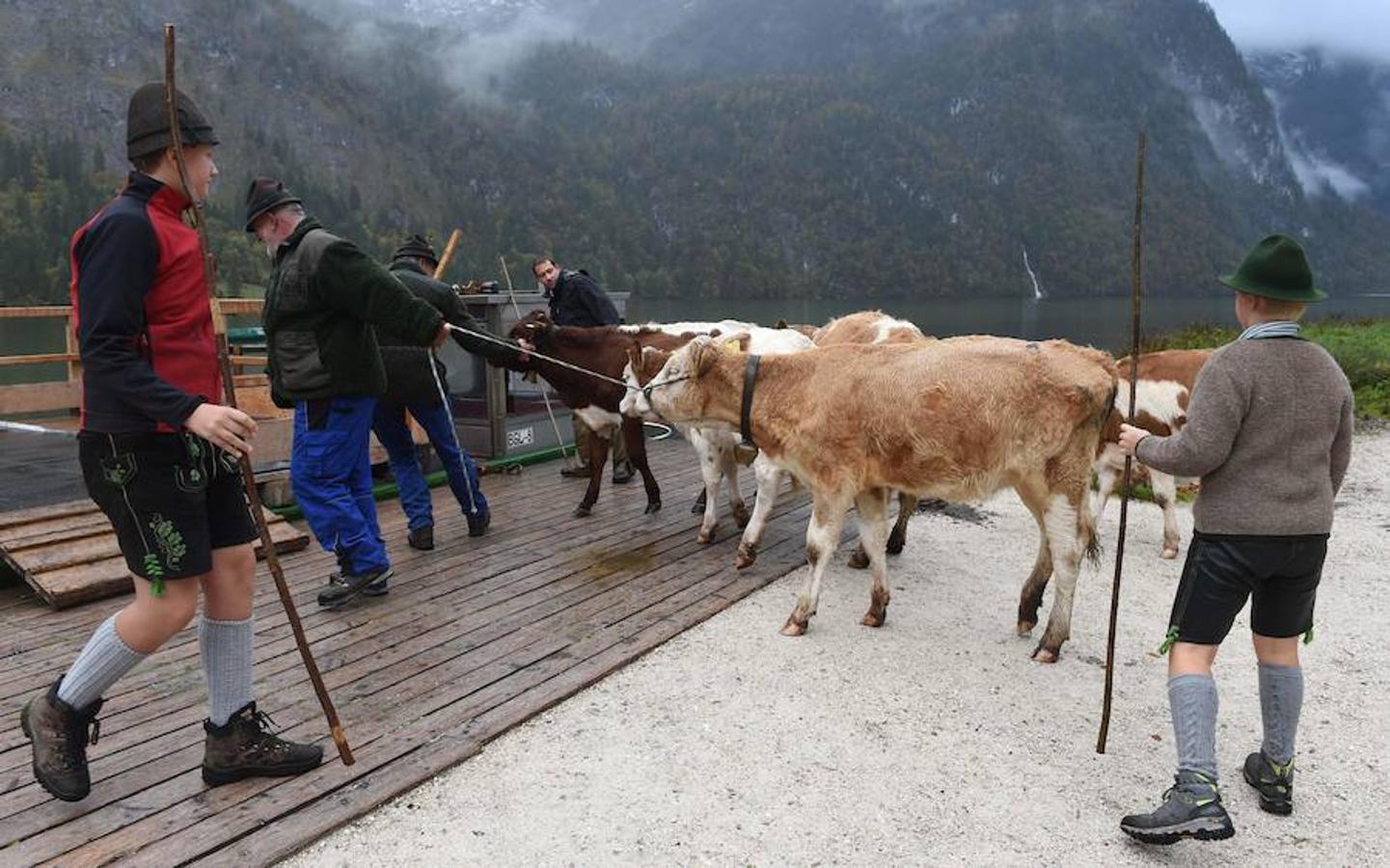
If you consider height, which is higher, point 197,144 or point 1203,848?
point 197,144

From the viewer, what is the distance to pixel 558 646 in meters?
5.16

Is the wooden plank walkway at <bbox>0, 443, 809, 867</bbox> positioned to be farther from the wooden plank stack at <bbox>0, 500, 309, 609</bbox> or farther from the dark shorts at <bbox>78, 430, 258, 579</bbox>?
the dark shorts at <bbox>78, 430, 258, 579</bbox>

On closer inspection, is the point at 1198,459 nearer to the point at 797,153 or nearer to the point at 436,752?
the point at 436,752

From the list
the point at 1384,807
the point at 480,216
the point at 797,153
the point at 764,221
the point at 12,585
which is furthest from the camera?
the point at 797,153

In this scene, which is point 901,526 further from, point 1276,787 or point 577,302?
point 577,302

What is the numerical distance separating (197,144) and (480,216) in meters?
137

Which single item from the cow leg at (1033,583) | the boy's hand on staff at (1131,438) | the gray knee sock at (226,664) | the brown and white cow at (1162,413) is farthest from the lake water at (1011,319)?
the boy's hand on staff at (1131,438)

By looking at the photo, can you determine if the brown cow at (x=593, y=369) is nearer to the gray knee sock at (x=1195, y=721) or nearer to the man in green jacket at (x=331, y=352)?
the man in green jacket at (x=331, y=352)

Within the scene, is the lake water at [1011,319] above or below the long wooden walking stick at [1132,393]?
below

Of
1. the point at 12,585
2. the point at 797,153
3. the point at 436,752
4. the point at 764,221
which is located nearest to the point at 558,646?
the point at 436,752

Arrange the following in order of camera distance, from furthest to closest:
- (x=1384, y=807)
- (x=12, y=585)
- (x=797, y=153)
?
(x=797, y=153)
(x=12, y=585)
(x=1384, y=807)

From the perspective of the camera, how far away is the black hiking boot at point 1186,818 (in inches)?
126

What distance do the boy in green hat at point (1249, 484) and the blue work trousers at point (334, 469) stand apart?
4247mm

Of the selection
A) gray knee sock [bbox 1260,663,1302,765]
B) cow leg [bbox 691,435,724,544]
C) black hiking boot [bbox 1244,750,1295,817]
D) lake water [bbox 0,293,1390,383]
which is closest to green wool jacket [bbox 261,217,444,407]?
cow leg [bbox 691,435,724,544]
